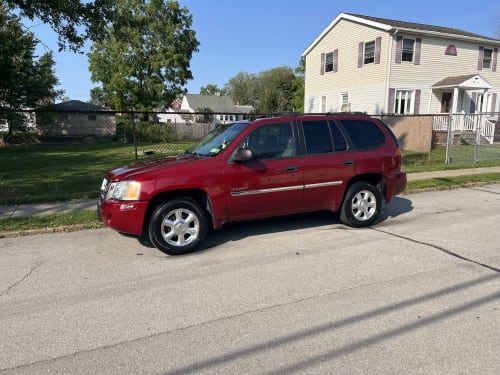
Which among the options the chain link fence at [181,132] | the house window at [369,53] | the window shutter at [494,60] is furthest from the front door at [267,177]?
the window shutter at [494,60]

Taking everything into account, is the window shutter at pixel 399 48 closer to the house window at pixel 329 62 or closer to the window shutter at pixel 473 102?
the house window at pixel 329 62

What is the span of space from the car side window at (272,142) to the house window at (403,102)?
771 inches

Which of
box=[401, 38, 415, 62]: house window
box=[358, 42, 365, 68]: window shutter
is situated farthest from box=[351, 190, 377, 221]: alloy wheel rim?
box=[358, 42, 365, 68]: window shutter

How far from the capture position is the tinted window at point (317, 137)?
595 centimetres

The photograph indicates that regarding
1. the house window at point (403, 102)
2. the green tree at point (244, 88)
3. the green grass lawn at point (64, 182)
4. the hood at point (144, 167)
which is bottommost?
the green grass lawn at point (64, 182)

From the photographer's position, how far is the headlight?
4.93m

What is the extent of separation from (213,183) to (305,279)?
69.9 inches

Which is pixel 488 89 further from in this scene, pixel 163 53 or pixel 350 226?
pixel 163 53

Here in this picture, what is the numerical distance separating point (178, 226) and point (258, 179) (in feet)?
4.19

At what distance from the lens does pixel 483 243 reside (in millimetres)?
5582

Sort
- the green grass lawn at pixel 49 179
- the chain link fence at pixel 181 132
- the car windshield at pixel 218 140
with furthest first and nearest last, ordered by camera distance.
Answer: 1. the chain link fence at pixel 181 132
2. the green grass lawn at pixel 49 179
3. the car windshield at pixel 218 140

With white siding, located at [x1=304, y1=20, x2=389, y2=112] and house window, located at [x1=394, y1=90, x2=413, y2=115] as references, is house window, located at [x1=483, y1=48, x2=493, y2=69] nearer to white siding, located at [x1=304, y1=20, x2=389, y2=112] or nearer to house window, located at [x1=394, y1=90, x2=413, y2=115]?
house window, located at [x1=394, y1=90, x2=413, y2=115]

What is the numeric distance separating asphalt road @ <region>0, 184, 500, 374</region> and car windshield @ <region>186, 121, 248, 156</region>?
134cm

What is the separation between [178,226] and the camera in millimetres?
5152
